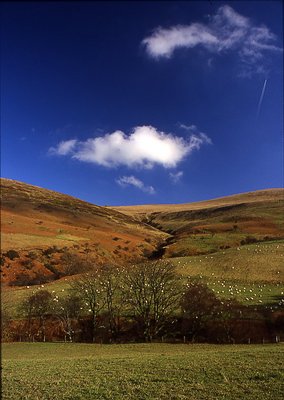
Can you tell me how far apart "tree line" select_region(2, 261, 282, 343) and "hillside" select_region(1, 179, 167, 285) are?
73.7 feet

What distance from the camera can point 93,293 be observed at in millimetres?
54844

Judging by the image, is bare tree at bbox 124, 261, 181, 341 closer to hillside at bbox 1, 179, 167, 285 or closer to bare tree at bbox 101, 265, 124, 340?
bare tree at bbox 101, 265, 124, 340

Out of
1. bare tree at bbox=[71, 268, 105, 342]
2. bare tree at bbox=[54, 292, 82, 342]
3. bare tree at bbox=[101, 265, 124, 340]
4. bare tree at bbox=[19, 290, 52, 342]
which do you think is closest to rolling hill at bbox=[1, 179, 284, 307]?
bare tree at bbox=[19, 290, 52, 342]

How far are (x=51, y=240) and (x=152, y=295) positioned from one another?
5076cm

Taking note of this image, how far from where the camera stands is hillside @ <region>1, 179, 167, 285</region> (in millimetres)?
82188

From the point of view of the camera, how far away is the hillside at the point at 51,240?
270 feet

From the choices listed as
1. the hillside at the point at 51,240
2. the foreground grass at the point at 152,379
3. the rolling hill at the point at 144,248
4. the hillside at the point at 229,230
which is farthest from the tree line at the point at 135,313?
the hillside at the point at 229,230

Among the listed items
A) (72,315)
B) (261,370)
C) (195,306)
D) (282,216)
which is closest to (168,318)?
(195,306)

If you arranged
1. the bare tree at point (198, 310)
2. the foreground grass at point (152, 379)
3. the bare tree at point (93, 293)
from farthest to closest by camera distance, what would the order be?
the bare tree at point (93, 293) → the bare tree at point (198, 310) → the foreground grass at point (152, 379)

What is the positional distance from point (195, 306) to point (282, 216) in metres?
102

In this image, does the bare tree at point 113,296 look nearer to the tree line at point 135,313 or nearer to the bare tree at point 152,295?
the tree line at point 135,313

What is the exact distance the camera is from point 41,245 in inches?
3666

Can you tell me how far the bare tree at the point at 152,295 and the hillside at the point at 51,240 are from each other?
93.5 ft

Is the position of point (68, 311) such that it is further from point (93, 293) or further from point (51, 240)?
point (51, 240)
